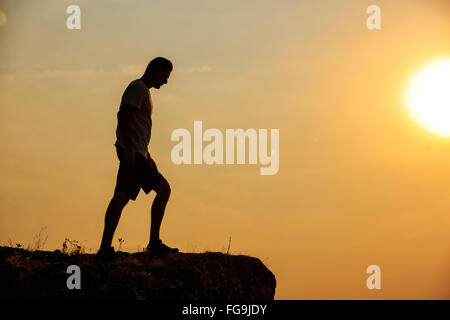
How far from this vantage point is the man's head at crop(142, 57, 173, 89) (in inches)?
385

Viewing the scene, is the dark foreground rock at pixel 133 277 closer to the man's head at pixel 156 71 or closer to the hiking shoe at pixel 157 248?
the hiking shoe at pixel 157 248

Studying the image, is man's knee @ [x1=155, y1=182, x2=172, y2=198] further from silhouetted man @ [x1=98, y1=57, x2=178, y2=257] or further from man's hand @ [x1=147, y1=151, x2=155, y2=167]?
man's hand @ [x1=147, y1=151, x2=155, y2=167]

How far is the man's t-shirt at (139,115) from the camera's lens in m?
9.48

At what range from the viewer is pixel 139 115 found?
378 inches

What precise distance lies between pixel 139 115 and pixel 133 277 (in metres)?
2.23

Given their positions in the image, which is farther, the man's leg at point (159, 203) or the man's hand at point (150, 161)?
the man's leg at point (159, 203)

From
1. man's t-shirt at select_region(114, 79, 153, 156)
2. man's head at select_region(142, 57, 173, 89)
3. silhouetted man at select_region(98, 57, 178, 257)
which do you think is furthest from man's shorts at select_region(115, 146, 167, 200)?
man's head at select_region(142, 57, 173, 89)

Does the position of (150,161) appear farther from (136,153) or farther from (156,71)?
(156,71)

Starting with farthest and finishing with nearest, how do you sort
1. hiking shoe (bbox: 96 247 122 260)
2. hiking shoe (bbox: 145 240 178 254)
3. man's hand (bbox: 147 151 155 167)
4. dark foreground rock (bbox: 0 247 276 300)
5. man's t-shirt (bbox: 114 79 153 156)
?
1. hiking shoe (bbox: 145 240 178 254)
2. man's hand (bbox: 147 151 155 167)
3. hiking shoe (bbox: 96 247 122 260)
4. man's t-shirt (bbox: 114 79 153 156)
5. dark foreground rock (bbox: 0 247 276 300)

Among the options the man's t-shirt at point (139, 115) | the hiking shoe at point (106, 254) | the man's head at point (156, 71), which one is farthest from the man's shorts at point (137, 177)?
the man's head at point (156, 71)

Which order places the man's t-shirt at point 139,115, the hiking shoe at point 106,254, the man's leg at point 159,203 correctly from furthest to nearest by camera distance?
the man's leg at point 159,203, the hiking shoe at point 106,254, the man's t-shirt at point 139,115

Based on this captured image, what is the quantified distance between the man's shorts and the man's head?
1043mm
